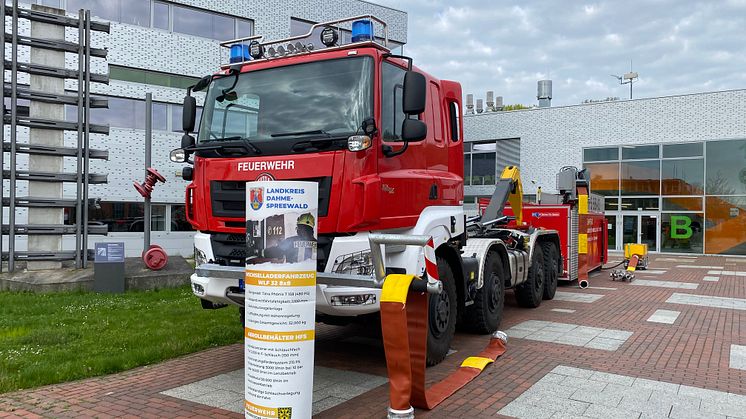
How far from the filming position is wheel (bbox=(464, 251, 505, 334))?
7516 mm

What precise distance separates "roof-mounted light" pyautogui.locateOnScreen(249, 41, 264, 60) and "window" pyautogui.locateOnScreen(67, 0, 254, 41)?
1659 centimetres

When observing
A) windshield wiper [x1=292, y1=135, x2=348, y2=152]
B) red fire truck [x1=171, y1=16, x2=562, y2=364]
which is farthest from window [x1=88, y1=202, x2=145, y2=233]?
windshield wiper [x1=292, y1=135, x2=348, y2=152]

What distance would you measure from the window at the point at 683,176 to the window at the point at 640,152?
1.97ft

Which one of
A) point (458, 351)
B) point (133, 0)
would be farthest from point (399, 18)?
point (458, 351)

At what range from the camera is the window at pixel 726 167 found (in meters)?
24.6

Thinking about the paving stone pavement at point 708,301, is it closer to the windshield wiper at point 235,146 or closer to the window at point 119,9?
the windshield wiper at point 235,146

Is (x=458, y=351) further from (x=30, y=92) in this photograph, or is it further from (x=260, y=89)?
(x=30, y=92)

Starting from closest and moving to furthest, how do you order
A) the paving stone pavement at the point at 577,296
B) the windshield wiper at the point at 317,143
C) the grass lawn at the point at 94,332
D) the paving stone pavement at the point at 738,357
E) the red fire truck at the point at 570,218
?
the windshield wiper at the point at 317,143 → the grass lawn at the point at 94,332 → the paving stone pavement at the point at 738,357 → the paving stone pavement at the point at 577,296 → the red fire truck at the point at 570,218

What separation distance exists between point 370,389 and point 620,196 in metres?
25.2

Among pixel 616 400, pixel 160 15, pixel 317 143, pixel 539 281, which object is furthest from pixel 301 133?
pixel 160 15

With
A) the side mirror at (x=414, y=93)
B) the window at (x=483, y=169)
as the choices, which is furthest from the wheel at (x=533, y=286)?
the window at (x=483, y=169)

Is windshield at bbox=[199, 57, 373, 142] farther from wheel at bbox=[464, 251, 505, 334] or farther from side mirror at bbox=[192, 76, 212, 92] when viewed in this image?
wheel at bbox=[464, 251, 505, 334]

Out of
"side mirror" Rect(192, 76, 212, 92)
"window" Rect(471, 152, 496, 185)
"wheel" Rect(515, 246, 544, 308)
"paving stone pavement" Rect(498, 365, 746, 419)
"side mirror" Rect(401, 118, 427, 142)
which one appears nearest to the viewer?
"paving stone pavement" Rect(498, 365, 746, 419)

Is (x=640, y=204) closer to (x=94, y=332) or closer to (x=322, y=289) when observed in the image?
(x=94, y=332)
